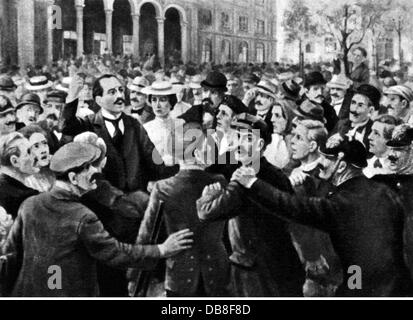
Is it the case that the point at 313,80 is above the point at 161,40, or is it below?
below

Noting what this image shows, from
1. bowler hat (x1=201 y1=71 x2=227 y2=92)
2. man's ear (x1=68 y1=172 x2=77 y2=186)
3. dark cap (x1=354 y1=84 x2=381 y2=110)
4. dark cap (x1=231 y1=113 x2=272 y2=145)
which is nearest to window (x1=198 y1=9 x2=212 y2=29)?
bowler hat (x1=201 y1=71 x2=227 y2=92)

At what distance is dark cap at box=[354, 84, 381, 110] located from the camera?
22.5 feet

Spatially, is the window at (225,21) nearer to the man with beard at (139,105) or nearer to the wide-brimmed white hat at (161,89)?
the wide-brimmed white hat at (161,89)

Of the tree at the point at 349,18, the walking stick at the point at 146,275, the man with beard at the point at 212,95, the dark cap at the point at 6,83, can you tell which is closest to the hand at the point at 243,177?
the man with beard at the point at 212,95

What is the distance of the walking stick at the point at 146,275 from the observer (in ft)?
21.6

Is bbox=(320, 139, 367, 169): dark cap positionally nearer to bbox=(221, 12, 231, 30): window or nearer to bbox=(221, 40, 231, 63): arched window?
bbox=(221, 40, 231, 63): arched window

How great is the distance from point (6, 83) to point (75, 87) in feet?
2.21

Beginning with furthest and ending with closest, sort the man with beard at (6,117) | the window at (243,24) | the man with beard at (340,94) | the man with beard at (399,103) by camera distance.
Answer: the window at (243,24) < the man with beard at (399,103) < the man with beard at (340,94) < the man with beard at (6,117)

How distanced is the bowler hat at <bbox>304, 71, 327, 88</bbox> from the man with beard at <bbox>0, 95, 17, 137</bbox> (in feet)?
9.46

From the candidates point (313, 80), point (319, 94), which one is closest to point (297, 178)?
point (319, 94)

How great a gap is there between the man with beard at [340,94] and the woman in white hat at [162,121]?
5.17 ft

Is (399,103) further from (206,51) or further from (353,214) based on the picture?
(206,51)

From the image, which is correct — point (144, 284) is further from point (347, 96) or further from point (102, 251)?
point (347, 96)

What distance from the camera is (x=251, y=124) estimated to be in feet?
21.8
